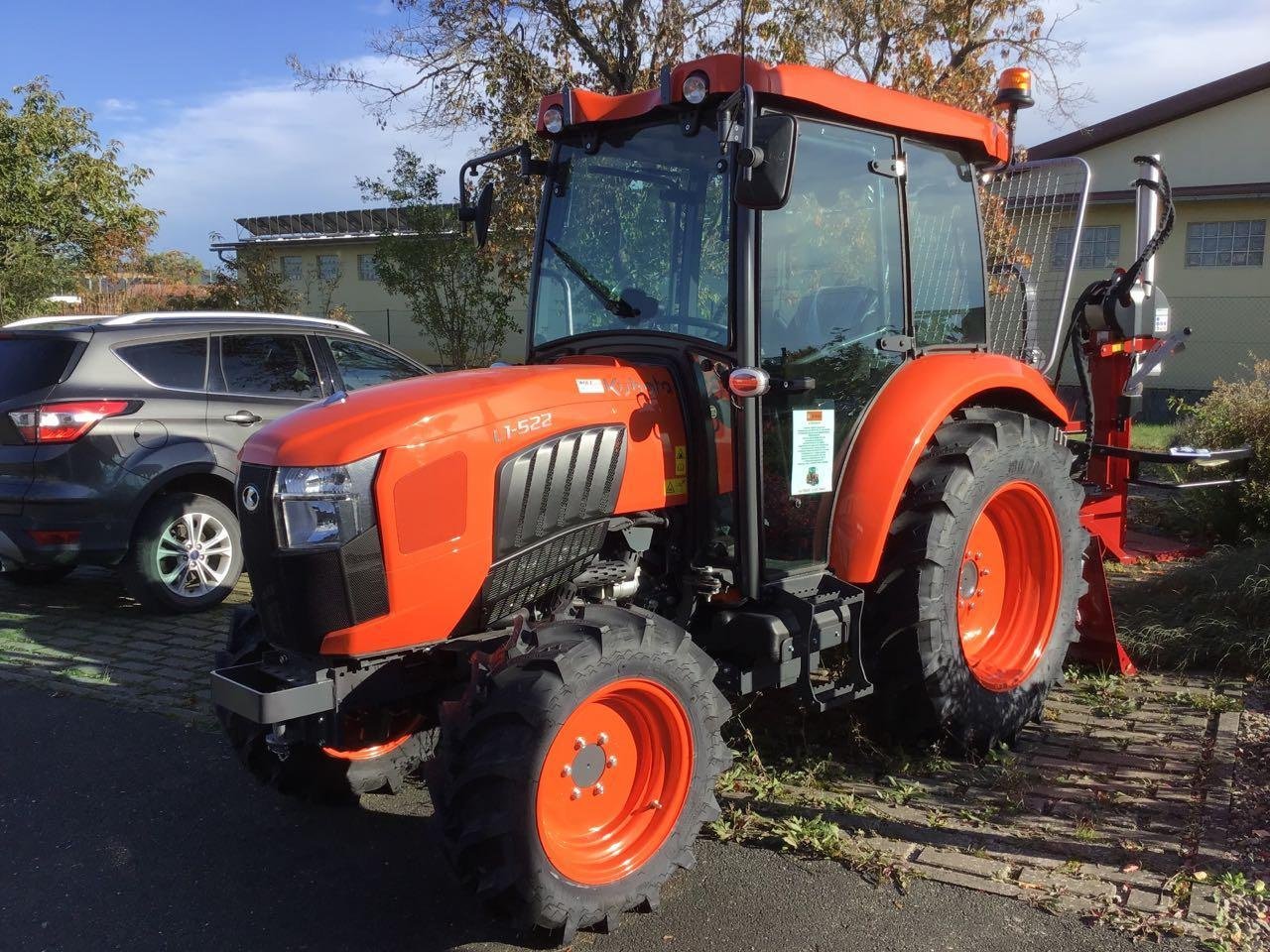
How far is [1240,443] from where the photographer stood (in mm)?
7230

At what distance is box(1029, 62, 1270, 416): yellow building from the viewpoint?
1650cm

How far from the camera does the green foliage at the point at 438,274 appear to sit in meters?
15.3

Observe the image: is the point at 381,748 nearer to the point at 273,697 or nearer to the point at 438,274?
the point at 273,697

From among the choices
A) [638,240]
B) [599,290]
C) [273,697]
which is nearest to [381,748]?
[273,697]

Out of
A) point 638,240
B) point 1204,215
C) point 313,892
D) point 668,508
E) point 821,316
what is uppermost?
point 1204,215

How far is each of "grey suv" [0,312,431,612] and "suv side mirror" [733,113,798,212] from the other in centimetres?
389

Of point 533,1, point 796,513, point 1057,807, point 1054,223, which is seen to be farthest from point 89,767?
point 533,1

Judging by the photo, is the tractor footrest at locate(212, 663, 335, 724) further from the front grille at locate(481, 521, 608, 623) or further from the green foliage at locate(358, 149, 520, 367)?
the green foliage at locate(358, 149, 520, 367)

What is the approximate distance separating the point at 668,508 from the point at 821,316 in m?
0.91

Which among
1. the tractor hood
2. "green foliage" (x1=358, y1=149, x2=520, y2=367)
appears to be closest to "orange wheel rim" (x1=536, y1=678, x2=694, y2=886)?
the tractor hood

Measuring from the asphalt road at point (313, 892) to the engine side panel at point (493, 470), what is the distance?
0.88 meters

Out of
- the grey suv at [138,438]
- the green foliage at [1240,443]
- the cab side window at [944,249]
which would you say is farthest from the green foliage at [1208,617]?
the grey suv at [138,438]

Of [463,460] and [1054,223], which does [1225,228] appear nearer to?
[1054,223]

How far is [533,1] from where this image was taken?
11.9 meters
